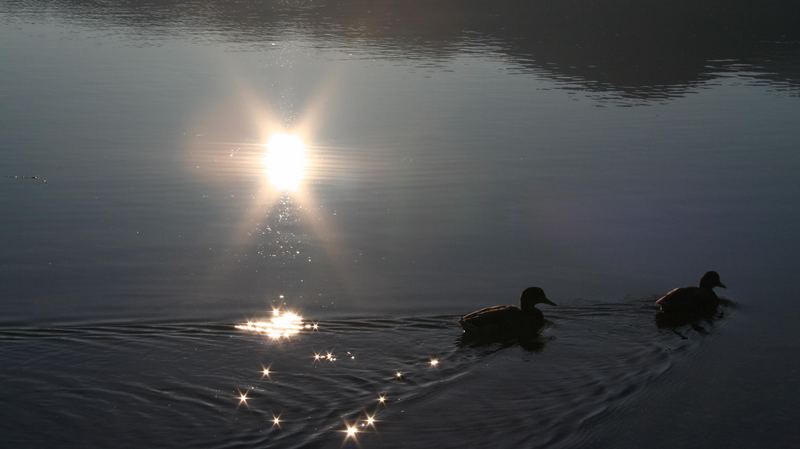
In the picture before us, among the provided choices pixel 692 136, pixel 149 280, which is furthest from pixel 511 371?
pixel 692 136

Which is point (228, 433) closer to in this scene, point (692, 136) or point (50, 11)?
point (692, 136)

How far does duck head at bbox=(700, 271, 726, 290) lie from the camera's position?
17.5 m

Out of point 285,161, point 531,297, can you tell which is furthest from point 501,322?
point 285,161

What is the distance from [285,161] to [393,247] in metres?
7.67

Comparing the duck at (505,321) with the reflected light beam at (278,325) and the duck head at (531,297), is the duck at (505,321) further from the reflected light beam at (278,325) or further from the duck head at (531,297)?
the reflected light beam at (278,325)

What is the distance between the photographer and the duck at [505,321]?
50.9 ft

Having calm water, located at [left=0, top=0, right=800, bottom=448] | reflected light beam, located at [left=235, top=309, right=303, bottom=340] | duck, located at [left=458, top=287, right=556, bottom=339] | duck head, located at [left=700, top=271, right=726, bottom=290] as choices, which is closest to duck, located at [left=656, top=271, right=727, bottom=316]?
duck head, located at [left=700, top=271, right=726, bottom=290]

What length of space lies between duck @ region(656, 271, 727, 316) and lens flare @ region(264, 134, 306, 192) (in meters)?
9.75

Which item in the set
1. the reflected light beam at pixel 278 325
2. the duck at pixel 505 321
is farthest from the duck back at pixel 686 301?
the reflected light beam at pixel 278 325

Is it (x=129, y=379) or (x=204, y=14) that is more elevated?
(x=204, y=14)

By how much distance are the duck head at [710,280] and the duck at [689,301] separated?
0.70ft

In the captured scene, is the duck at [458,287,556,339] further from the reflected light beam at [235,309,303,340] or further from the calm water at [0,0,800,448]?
the reflected light beam at [235,309,303,340]

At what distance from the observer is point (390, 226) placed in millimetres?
21453

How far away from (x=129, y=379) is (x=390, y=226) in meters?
8.29
